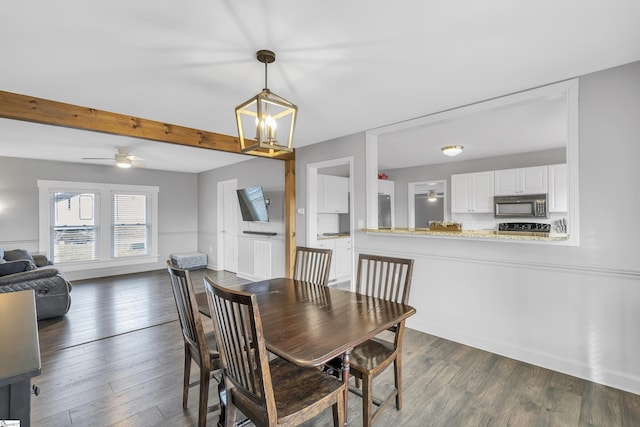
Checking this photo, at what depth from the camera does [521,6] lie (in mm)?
1589

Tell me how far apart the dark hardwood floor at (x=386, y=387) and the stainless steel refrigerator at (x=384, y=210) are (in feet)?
9.97

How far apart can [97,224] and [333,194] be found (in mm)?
4946

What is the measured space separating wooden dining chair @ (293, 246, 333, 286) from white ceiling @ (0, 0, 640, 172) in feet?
4.78

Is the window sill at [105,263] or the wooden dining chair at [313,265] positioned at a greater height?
the wooden dining chair at [313,265]

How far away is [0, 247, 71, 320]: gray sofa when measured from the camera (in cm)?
342

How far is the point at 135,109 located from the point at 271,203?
279cm

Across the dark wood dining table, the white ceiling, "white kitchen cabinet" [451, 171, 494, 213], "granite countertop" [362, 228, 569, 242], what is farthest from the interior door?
"white kitchen cabinet" [451, 171, 494, 213]

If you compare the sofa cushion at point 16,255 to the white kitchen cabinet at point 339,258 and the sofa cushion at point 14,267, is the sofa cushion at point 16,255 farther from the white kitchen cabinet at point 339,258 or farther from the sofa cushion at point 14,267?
the white kitchen cabinet at point 339,258

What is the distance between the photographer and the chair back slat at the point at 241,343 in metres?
1.18

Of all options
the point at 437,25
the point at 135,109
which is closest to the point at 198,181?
the point at 135,109

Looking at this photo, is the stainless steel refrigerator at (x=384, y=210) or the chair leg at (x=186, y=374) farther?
the stainless steel refrigerator at (x=384, y=210)

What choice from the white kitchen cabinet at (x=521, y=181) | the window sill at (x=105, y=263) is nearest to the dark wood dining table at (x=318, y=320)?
the white kitchen cabinet at (x=521, y=181)

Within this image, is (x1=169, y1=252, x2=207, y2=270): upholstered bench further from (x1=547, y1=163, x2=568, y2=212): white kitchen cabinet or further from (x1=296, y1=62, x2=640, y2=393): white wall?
(x1=547, y1=163, x2=568, y2=212): white kitchen cabinet

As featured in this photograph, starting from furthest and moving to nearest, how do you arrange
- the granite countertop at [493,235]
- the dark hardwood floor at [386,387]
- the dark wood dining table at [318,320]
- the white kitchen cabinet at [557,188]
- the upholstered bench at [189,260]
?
the upholstered bench at [189,260] → the white kitchen cabinet at [557,188] → the granite countertop at [493,235] → the dark hardwood floor at [386,387] → the dark wood dining table at [318,320]
